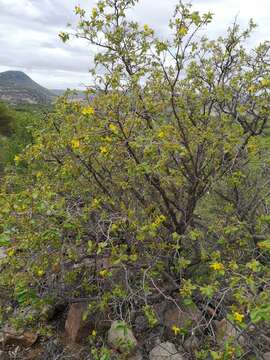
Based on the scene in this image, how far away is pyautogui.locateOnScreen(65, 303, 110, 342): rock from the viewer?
4316 mm

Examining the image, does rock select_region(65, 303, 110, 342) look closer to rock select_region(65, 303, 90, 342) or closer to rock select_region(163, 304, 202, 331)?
rock select_region(65, 303, 90, 342)

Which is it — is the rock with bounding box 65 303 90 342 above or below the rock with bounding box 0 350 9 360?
above

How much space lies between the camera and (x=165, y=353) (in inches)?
149

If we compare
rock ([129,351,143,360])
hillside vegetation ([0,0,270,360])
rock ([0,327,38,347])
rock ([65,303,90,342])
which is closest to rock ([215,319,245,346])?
hillside vegetation ([0,0,270,360])

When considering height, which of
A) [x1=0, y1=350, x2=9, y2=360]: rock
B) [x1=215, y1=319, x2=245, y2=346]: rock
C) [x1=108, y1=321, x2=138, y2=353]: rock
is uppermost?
[x1=215, y1=319, x2=245, y2=346]: rock

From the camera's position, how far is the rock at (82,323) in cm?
432

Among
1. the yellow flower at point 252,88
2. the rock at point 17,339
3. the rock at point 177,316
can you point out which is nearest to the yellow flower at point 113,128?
the yellow flower at point 252,88

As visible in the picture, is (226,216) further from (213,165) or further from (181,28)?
(181,28)

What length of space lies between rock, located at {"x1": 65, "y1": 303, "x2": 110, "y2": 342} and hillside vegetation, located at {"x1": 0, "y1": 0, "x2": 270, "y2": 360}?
0.02 m

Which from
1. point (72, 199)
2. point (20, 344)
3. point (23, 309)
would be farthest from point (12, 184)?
point (20, 344)

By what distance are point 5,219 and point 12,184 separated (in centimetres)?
141

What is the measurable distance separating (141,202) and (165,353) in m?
1.64

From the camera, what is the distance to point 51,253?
389 centimetres

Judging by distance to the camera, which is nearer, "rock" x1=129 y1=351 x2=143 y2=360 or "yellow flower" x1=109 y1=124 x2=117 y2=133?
"yellow flower" x1=109 y1=124 x2=117 y2=133
